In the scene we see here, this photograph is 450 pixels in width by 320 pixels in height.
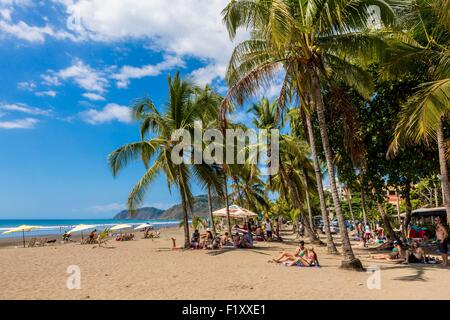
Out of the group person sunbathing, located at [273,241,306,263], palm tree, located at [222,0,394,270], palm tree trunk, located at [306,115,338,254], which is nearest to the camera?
palm tree, located at [222,0,394,270]

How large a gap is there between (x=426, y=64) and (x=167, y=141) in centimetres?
1052

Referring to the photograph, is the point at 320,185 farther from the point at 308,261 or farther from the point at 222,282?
the point at 222,282

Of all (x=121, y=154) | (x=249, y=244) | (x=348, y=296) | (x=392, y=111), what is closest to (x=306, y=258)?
(x=348, y=296)

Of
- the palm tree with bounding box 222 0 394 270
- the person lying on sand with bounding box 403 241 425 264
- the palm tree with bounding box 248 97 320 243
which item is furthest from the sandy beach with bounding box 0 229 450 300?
the palm tree with bounding box 248 97 320 243

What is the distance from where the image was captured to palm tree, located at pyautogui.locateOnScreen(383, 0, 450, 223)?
26.8 ft

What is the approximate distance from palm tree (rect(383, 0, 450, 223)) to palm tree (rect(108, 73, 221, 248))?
807cm

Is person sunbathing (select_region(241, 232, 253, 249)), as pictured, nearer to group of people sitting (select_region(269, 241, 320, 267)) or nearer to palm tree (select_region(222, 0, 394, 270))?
group of people sitting (select_region(269, 241, 320, 267))

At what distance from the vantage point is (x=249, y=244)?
59.0 ft

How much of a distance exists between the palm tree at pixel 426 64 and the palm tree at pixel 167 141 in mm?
8067

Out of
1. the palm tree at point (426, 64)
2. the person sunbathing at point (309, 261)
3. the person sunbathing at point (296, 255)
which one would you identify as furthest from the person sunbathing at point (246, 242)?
the palm tree at point (426, 64)

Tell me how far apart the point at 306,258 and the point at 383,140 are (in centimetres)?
722

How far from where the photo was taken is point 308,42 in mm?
10812
